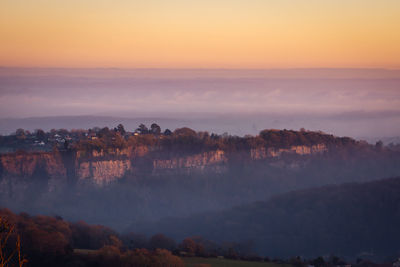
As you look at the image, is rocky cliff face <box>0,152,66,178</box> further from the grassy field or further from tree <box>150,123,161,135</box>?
the grassy field

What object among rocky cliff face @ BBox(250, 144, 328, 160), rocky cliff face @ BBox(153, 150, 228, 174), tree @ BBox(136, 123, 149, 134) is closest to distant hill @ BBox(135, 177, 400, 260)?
rocky cliff face @ BBox(153, 150, 228, 174)

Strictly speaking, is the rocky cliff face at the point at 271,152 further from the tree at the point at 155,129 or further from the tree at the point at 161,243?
the tree at the point at 161,243

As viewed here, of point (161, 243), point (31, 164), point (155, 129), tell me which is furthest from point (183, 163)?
point (161, 243)

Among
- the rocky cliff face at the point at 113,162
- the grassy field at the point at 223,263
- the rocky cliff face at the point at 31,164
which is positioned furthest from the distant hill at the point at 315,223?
the rocky cliff face at the point at 31,164

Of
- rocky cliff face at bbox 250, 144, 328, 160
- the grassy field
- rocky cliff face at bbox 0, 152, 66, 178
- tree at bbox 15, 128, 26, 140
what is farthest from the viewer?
rocky cliff face at bbox 250, 144, 328, 160

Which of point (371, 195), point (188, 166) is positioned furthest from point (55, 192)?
point (371, 195)

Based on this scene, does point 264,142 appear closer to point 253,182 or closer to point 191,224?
point 253,182

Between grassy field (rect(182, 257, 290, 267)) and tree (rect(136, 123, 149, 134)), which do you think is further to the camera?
tree (rect(136, 123, 149, 134))

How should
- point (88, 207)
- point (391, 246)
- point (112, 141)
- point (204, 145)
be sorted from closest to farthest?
1. point (391, 246)
2. point (88, 207)
3. point (112, 141)
4. point (204, 145)
